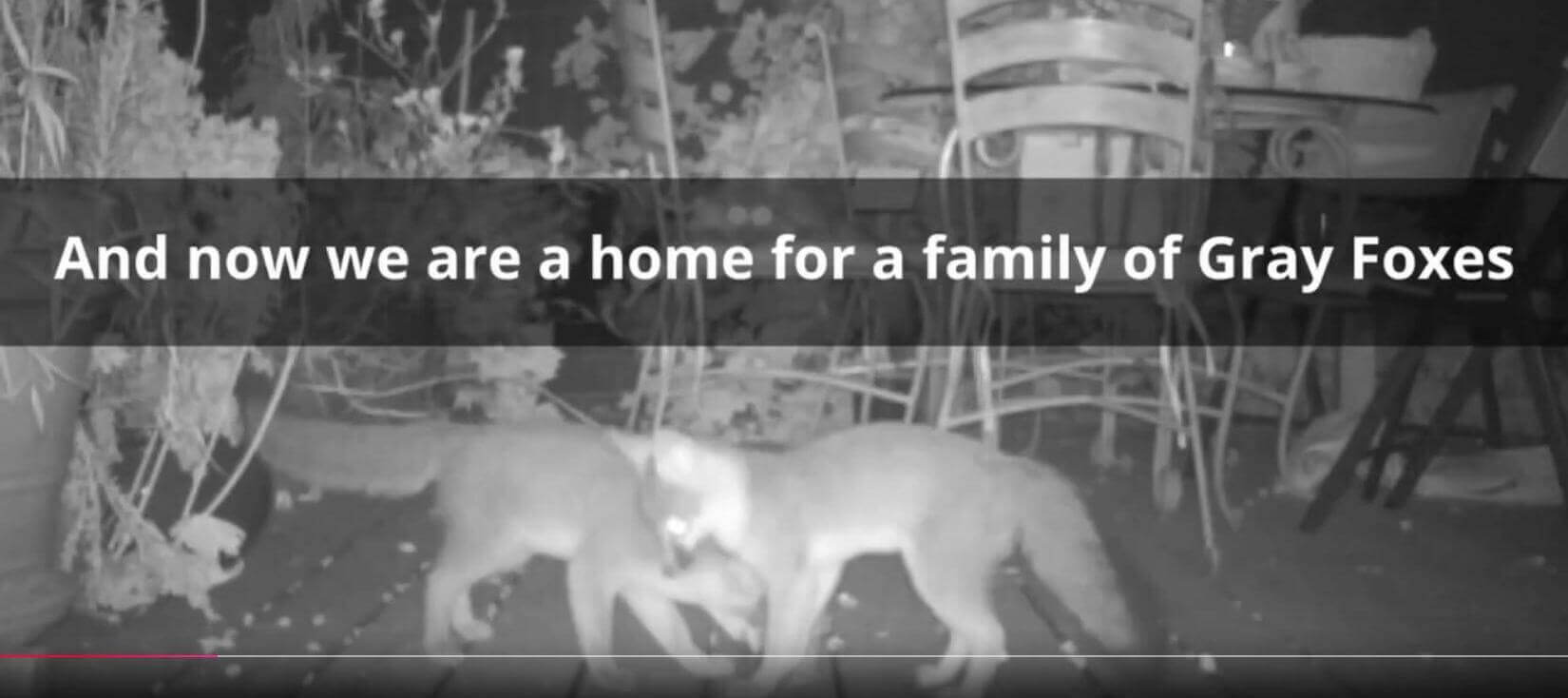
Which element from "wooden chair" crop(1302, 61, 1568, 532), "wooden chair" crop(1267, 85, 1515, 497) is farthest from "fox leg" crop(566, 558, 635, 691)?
"wooden chair" crop(1267, 85, 1515, 497)

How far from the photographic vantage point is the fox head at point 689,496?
1241 mm

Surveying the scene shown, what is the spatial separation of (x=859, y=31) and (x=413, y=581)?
1.34 m

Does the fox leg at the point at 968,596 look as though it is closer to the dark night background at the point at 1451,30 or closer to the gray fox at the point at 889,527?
the gray fox at the point at 889,527

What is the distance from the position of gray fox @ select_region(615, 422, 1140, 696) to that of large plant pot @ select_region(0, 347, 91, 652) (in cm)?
68

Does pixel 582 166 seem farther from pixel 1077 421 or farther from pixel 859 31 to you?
pixel 1077 421

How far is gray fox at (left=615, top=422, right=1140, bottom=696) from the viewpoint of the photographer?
4.08 feet

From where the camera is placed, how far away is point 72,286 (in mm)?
1370

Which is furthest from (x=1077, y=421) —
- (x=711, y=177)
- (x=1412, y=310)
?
(x=711, y=177)

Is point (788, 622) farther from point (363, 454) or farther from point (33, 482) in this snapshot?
point (33, 482)

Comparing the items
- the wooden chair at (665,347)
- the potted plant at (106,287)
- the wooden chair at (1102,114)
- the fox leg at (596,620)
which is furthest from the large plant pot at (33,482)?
the wooden chair at (1102,114)

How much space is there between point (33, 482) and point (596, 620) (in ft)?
2.26

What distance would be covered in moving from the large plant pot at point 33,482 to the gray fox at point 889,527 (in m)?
0.68

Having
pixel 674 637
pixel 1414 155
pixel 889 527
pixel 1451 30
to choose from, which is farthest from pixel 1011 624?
pixel 1451 30

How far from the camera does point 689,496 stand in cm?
124
